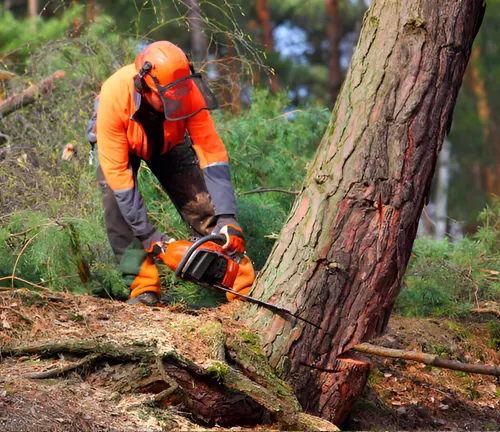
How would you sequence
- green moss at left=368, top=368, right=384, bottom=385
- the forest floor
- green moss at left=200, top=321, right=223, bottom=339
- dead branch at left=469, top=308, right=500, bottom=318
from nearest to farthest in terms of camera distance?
the forest floor
green moss at left=200, top=321, right=223, bottom=339
green moss at left=368, top=368, right=384, bottom=385
dead branch at left=469, top=308, right=500, bottom=318

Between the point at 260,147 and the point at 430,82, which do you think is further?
the point at 260,147

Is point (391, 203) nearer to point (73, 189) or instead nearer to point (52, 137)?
point (73, 189)

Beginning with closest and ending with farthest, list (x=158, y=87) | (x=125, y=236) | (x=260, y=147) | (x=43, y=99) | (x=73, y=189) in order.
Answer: (x=158, y=87) → (x=125, y=236) → (x=73, y=189) → (x=260, y=147) → (x=43, y=99)

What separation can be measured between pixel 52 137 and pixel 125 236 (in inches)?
97.6

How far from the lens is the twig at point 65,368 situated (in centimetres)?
283

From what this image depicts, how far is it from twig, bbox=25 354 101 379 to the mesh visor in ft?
5.95

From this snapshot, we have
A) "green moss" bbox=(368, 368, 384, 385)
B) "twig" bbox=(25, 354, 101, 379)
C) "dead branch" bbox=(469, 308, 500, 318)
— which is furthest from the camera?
"dead branch" bbox=(469, 308, 500, 318)

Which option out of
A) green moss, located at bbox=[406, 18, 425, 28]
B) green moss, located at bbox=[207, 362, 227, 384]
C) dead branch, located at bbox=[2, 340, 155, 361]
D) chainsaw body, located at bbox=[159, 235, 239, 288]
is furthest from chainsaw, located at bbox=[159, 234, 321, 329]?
green moss, located at bbox=[406, 18, 425, 28]

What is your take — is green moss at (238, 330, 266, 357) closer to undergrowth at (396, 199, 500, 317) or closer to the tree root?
the tree root

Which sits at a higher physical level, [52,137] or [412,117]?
[412,117]

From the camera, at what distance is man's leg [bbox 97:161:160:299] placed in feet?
14.6

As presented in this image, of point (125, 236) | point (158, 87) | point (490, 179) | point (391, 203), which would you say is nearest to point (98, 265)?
point (125, 236)

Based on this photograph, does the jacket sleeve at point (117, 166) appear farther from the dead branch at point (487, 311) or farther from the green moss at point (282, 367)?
the dead branch at point (487, 311)

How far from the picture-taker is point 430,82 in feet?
10.4
